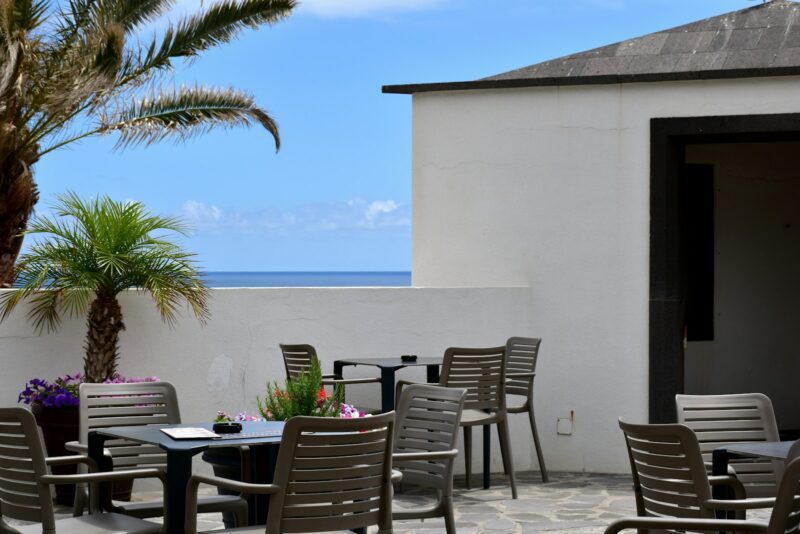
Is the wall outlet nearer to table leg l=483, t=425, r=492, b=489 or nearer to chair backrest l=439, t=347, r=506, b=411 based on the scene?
table leg l=483, t=425, r=492, b=489

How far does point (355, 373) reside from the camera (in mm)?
9812

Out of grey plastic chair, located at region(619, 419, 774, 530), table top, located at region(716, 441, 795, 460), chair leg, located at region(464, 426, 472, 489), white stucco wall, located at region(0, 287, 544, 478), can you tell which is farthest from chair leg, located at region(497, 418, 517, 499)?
grey plastic chair, located at region(619, 419, 774, 530)

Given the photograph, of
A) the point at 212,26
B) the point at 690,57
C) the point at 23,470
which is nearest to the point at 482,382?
the point at 690,57

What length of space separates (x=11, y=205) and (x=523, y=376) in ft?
13.9

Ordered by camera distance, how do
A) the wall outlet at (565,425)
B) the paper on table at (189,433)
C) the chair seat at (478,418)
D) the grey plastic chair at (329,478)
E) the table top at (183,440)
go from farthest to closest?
the wall outlet at (565,425) → the chair seat at (478,418) → the paper on table at (189,433) → the table top at (183,440) → the grey plastic chair at (329,478)

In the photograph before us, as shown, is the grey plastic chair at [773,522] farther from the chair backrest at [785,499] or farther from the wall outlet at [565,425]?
the wall outlet at [565,425]

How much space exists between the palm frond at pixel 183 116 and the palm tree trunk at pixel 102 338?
114 inches

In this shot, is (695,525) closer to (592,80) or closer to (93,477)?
(93,477)

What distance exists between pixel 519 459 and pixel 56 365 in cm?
375

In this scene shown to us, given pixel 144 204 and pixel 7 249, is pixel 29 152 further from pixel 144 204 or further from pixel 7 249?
pixel 144 204

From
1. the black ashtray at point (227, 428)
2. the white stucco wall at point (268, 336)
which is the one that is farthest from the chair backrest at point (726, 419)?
the white stucco wall at point (268, 336)

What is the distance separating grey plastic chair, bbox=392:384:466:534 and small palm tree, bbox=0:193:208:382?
3.05 meters

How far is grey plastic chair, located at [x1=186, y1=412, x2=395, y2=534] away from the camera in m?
4.44

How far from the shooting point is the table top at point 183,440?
5016mm
